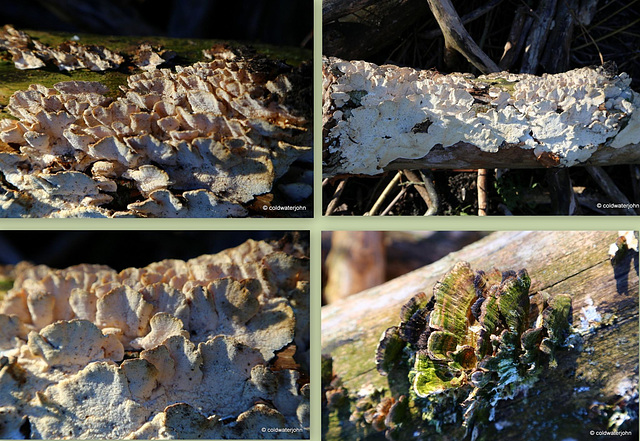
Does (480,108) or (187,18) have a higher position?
(187,18)

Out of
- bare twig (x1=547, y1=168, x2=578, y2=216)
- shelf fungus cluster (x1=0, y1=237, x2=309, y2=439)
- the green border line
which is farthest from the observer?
bare twig (x1=547, y1=168, x2=578, y2=216)

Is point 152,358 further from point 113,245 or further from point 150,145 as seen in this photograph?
point 150,145

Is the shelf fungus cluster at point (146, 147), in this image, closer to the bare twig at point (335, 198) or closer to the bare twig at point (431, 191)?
the bare twig at point (335, 198)

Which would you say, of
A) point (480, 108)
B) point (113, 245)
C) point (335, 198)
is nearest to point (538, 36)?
point (480, 108)

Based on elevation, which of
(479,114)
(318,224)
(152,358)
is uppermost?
(479,114)

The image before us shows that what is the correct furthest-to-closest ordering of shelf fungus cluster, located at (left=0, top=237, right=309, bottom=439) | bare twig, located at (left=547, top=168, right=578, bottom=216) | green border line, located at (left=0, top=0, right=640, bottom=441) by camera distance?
bare twig, located at (left=547, top=168, right=578, bottom=216), green border line, located at (left=0, top=0, right=640, bottom=441), shelf fungus cluster, located at (left=0, top=237, right=309, bottom=439)

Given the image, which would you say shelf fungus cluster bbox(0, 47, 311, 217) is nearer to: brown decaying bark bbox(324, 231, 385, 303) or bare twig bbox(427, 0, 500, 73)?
brown decaying bark bbox(324, 231, 385, 303)

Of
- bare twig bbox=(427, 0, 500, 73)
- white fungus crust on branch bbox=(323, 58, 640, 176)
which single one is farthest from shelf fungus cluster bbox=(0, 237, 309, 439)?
bare twig bbox=(427, 0, 500, 73)
